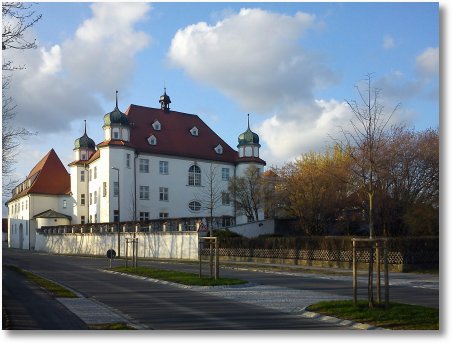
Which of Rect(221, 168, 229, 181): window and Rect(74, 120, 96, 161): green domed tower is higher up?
Rect(74, 120, 96, 161): green domed tower

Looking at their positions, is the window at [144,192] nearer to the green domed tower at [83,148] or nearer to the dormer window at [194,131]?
the dormer window at [194,131]

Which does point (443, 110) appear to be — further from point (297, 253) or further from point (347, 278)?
point (297, 253)

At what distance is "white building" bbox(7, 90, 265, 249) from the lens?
203 feet

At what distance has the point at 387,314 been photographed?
1184 centimetres

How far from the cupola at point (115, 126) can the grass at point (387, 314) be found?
5132 cm

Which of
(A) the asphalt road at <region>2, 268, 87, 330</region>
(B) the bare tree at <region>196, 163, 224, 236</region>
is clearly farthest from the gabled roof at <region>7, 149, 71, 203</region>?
(A) the asphalt road at <region>2, 268, 87, 330</region>

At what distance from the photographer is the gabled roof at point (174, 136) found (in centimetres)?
6669

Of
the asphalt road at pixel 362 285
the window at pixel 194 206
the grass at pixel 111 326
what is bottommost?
the asphalt road at pixel 362 285

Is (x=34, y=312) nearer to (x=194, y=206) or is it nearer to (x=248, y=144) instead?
(x=194, y=206)

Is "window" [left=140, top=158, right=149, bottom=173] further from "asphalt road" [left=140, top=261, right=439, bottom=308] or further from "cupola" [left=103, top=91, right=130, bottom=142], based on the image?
"asphalt road" [left=140, top=261, right=439, bottom=308]

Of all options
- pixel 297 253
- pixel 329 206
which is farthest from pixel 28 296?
pixel 329 206

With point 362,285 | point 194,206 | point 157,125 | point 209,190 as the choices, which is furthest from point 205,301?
point 157,125

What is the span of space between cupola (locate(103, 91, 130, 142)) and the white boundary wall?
11.2 metres

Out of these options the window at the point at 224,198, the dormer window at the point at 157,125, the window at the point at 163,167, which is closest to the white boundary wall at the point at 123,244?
the window at the point at 163,167
